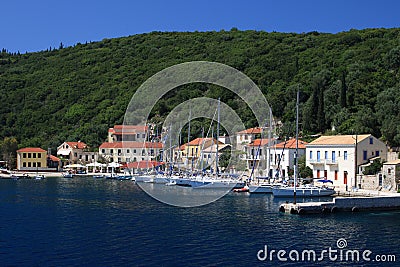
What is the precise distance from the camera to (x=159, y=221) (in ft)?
98.4

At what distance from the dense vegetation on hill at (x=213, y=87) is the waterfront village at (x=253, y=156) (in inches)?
178

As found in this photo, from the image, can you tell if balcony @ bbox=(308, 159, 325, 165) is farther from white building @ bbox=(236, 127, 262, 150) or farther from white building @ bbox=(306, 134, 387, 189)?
white building @ bbox=(236, 127, 262, 150)

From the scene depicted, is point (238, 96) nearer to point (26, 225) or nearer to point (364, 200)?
point (364, 200)

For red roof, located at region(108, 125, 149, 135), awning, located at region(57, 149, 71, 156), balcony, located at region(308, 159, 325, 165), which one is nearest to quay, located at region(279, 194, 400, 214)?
balcony, located at region(308, 159, 325, 165)

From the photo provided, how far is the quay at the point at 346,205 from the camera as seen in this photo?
107 ft

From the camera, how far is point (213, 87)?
9831cm

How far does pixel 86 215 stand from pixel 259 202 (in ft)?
42.0

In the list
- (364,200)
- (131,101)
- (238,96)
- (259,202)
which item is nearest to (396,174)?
(364,200)

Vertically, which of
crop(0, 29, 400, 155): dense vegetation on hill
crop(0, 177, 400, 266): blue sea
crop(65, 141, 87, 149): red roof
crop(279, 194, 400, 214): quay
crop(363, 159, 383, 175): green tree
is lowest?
crop(0, 177, 400, 266): blue sea

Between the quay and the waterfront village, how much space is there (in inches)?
213

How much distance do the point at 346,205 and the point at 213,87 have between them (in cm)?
6606

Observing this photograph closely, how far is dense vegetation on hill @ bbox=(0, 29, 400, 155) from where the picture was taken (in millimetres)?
65938

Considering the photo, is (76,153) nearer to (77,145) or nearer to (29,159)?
(77,145)

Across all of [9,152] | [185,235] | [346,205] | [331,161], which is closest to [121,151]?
[9,152]
